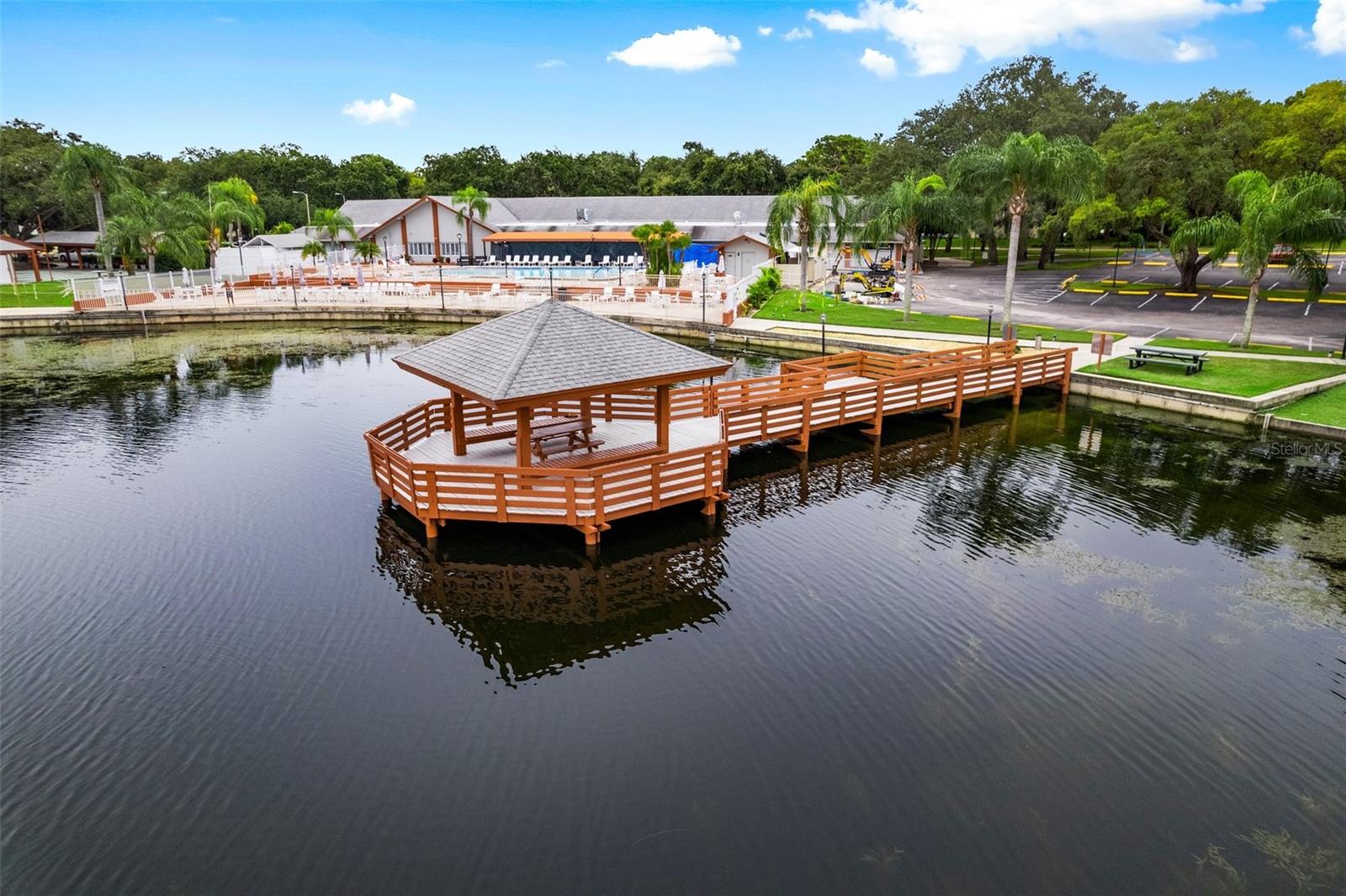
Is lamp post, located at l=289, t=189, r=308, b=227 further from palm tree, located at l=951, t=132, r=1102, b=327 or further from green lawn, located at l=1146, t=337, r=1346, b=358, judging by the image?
green lawn, located at l=1146, t=337, r=1346, b=358

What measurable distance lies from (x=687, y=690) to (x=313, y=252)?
60.5m

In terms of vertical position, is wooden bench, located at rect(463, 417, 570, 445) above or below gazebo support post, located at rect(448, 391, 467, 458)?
below

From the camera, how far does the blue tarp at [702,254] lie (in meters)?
58.5

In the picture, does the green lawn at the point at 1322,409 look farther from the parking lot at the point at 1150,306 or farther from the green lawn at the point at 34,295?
the green lawn at the point at 34,295

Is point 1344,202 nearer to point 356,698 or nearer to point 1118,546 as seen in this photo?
point 1118,546

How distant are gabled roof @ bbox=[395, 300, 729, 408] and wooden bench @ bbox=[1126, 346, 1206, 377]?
1756cm

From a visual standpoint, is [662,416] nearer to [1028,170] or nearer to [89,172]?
[1028,170]

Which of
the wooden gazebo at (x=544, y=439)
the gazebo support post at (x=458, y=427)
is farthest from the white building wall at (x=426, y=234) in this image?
the gazebo support post at (x=458, y=427)

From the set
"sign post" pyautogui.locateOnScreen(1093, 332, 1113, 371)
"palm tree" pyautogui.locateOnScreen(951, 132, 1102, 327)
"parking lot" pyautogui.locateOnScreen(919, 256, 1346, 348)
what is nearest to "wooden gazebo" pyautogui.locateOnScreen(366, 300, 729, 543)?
"sign post" pyautogui.locateOnScreen(1093, 332, 1113, 371)

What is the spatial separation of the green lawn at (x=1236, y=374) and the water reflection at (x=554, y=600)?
17710 millimetres

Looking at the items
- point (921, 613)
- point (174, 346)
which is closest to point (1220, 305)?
point (921, 613)

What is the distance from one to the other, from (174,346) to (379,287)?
44.8 feet

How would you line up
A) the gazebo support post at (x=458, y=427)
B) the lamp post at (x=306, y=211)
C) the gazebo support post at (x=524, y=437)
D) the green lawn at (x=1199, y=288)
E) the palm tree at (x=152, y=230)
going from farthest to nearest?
the lamp post at (x=306, y=211), the palm tree at (x=152, y=230), the green lawn at (x=1199, y=288), the gazebo support post at (x=458, y=427), the gazebo support post at (x=524, y=437)

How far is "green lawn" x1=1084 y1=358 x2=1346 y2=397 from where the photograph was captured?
23.6 metres
